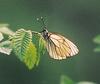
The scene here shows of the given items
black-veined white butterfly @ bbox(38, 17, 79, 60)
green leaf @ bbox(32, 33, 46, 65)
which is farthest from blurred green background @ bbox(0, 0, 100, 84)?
green leaf @ bbox(32, 33, 46, 65)

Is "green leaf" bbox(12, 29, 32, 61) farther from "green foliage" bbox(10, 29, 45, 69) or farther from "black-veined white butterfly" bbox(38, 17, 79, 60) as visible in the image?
"black-veined white butterfly" bbox(38, 17, 79, 60)

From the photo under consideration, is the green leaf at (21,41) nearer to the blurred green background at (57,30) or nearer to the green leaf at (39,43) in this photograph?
the green leaf at (39,43)

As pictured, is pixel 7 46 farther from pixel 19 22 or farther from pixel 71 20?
pixel 71 20

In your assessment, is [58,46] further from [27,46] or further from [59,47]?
[27,46]

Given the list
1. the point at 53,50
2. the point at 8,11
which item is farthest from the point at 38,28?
the point at 53,50

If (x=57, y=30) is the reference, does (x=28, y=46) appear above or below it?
below

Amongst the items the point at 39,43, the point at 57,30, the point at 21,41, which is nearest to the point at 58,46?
the point at 39,43

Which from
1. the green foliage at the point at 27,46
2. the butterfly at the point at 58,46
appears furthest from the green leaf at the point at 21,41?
the butterfly at the point at 58,46
